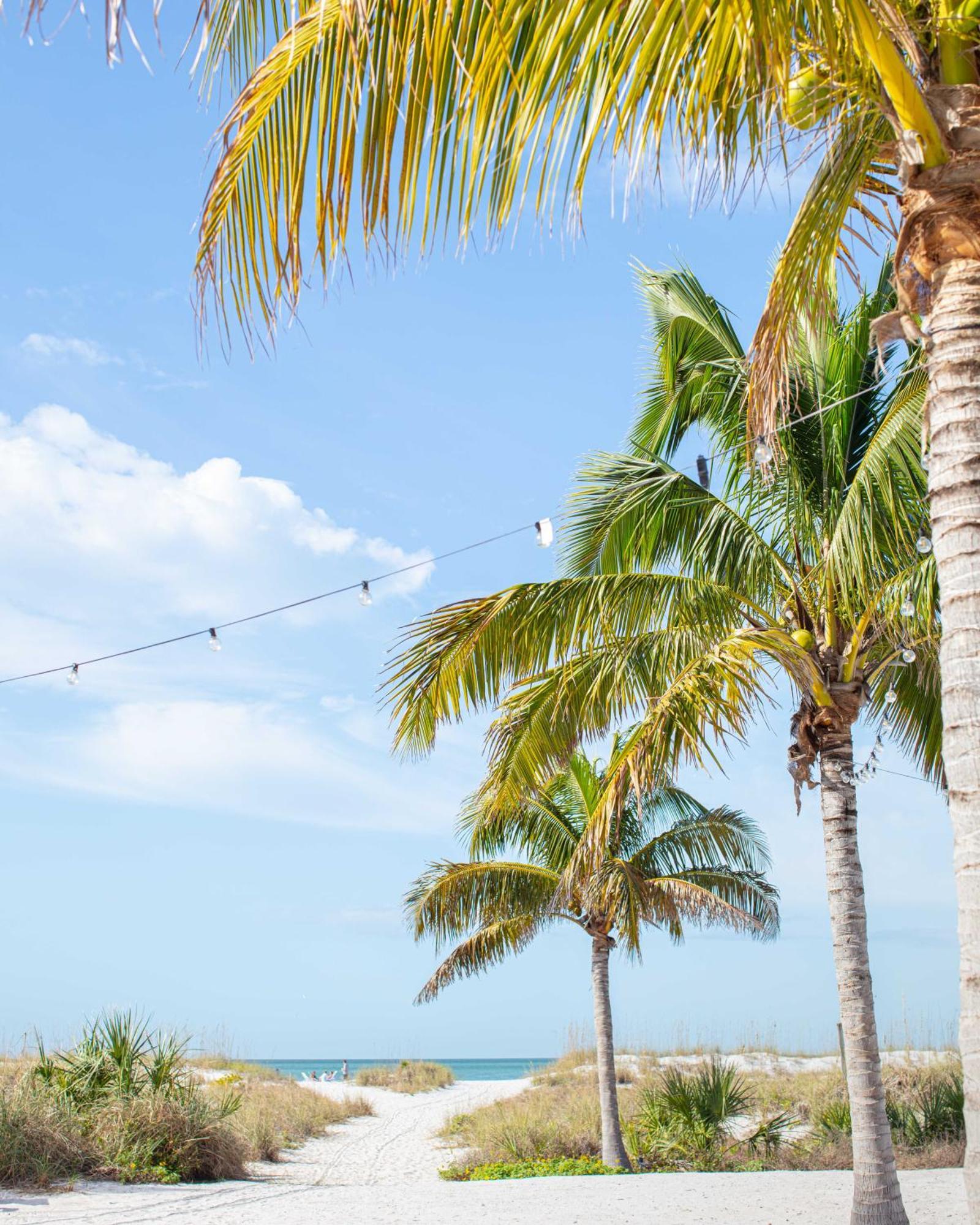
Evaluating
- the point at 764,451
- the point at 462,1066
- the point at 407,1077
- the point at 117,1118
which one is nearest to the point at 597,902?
the point at 117,1118

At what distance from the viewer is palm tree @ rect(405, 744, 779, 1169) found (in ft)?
42.3

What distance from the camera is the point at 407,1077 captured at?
30.0 meters

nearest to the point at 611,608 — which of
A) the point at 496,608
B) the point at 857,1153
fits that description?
the point at 496,608

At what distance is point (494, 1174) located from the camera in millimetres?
13086

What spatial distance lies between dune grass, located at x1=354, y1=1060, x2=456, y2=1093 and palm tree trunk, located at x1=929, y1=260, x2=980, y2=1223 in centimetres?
2825

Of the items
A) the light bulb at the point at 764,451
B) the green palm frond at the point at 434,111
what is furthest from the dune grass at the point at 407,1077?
the green palm frond at the point at 434,111

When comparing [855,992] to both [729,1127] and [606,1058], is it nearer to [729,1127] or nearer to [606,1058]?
[606,1058]

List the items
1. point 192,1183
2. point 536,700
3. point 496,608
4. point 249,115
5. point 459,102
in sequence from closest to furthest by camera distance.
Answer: point 459,102 < point 249,115 < point 496,608 < point 536,700 < point 192,1183

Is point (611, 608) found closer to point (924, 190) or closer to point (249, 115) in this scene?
point (924, 190)

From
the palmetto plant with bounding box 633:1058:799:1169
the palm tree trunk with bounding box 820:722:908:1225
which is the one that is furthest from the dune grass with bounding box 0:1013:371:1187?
the palm tree trunk with bounding box 820:722:908:1225

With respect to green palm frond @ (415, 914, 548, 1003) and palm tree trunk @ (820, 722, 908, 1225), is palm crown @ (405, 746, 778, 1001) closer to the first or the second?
green palm frond @ (415, 914, 548, 1003)

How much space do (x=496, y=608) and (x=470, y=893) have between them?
7.32 meters

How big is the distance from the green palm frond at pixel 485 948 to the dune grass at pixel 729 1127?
7.80 ft

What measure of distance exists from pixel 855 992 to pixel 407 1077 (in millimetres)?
25913
